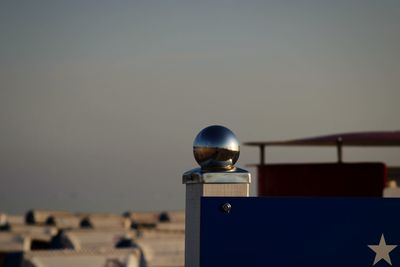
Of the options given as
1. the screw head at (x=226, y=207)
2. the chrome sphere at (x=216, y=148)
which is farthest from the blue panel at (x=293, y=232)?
the chrome sphere at (x=216, y=148)

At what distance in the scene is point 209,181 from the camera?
5309 millimetres

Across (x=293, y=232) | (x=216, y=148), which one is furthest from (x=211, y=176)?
(x=293, y=232)

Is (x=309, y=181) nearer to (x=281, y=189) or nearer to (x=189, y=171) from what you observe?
(x=281, y=189)

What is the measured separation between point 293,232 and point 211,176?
506mm

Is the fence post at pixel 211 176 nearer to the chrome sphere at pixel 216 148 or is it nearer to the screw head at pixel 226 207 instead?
the chrome sphere at pixel 216 148

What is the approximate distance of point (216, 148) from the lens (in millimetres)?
5383

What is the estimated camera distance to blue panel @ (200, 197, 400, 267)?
519cm

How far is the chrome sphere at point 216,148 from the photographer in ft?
17.7

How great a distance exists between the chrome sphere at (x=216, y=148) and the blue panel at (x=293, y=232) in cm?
26

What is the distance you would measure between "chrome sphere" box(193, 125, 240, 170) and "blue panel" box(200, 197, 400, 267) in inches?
10.4

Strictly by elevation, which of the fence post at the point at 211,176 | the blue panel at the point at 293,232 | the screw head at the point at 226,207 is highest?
the fence post at the point at 211,176

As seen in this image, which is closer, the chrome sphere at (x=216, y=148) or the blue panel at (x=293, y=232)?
the blue panel at (x=293, y=232)

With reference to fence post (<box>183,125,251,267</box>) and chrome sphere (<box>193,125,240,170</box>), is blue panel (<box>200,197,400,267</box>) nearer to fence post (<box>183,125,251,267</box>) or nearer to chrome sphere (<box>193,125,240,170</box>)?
fence post (<box>183,125,251,267</box>)

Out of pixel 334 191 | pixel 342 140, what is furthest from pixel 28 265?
pixel 342 140
